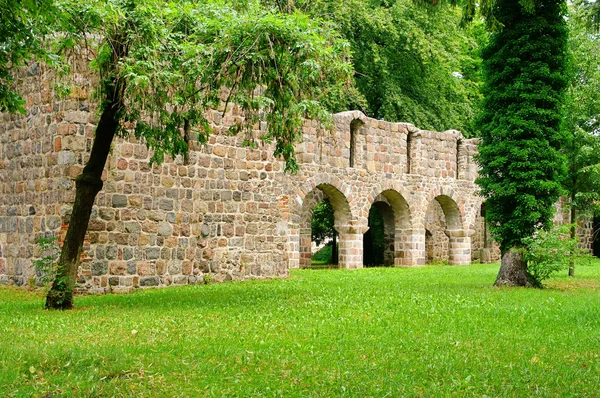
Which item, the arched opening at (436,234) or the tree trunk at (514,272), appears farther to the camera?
the arched opening at (436,234)

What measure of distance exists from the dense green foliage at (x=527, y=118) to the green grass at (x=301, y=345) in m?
2.06

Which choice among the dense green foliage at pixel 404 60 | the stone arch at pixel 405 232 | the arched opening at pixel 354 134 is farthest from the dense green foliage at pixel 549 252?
the dense green foliage at pixel 404 60

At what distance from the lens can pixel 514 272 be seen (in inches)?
535

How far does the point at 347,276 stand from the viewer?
56.2 feet

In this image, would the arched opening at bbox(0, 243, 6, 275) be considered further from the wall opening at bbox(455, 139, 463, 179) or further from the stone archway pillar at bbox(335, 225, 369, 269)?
the wall opening at bbox(455, 139, 463, 179)

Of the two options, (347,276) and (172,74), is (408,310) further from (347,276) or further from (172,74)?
(347,276)

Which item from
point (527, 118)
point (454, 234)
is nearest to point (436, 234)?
point (454, 234)

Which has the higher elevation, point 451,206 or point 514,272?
point 451,206

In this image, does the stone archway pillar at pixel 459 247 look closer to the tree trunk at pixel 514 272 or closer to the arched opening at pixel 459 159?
the arched opening at pixel 459 159

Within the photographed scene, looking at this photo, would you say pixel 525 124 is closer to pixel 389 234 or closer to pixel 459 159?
pixel 459 159

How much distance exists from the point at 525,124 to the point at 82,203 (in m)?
7.86

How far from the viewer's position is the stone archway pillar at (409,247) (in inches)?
917

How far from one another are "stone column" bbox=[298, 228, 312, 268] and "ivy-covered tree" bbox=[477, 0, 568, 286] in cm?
939

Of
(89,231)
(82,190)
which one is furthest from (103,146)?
(89,231)
